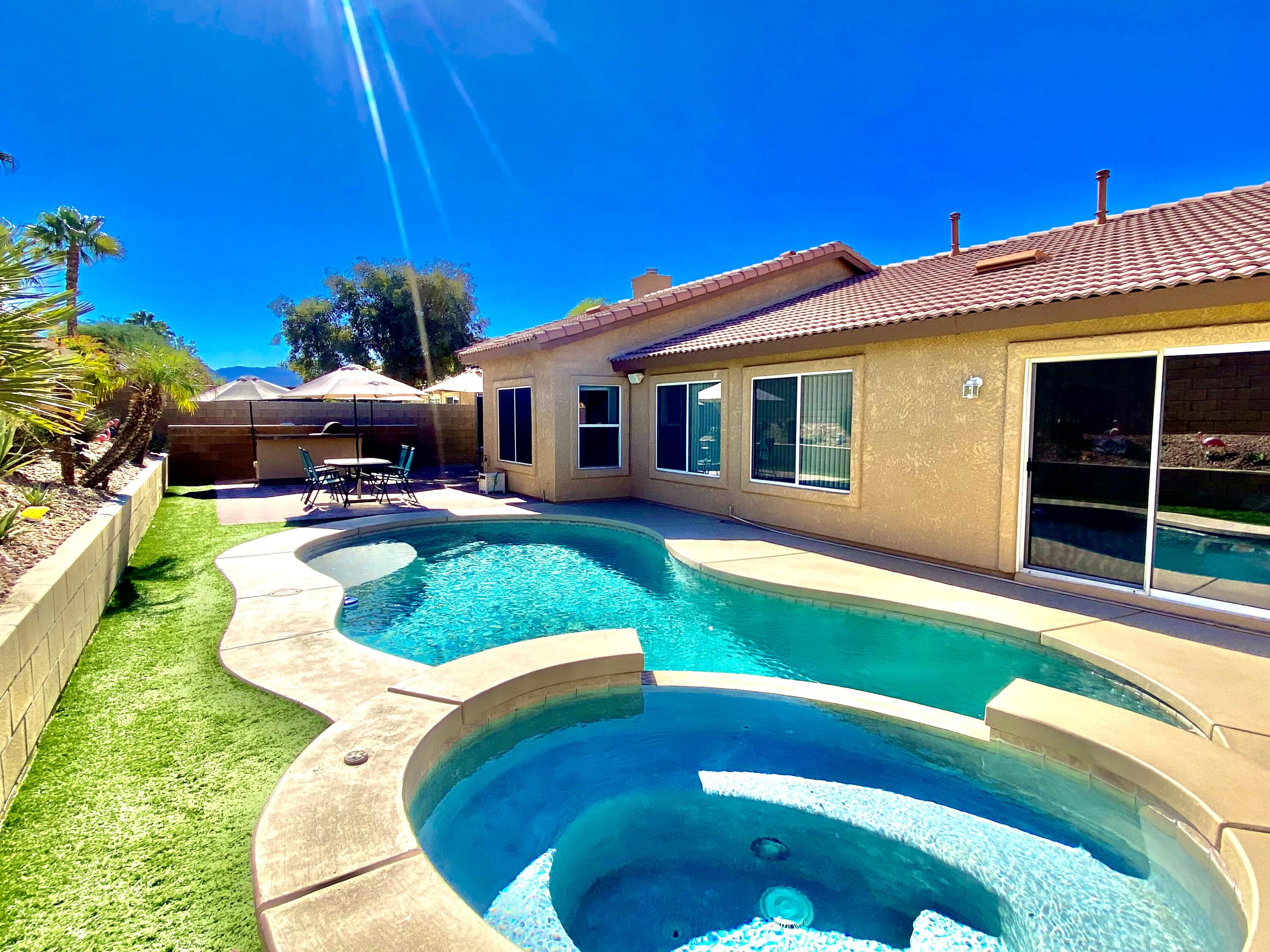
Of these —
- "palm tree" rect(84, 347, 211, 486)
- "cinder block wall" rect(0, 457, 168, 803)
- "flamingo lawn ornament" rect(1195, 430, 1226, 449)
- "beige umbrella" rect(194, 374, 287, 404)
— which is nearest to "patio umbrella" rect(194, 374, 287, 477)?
"beige umbrella" rect(194, 374, 287, 404)

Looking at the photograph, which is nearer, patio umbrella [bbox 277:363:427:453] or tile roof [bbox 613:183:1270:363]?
tile roof [bbox 613:183:1270:363]

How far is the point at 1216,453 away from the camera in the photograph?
12.7m

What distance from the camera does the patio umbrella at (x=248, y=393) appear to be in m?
19.7

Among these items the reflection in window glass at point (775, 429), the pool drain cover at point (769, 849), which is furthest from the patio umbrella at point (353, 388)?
the pool drain cover at point (769, 849)

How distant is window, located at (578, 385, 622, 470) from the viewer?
1492cm

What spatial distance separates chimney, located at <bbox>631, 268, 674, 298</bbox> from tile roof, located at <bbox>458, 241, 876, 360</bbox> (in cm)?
205

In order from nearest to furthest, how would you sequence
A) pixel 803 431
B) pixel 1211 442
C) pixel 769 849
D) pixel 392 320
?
pixel 769 849, pixel 803 431, pixel 1211 442, pixel 392 320

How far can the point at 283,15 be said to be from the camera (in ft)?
49.2

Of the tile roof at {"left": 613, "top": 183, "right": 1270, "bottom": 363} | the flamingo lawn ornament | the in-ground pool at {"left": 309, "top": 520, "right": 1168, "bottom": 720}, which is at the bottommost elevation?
the in-ground pool at {"left": 309, "top": 520, "right": 1168, "bottom": 720}

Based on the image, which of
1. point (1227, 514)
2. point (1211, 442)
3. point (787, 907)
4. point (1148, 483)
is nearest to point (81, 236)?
point (787, 907)

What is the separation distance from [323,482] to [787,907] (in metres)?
14.6

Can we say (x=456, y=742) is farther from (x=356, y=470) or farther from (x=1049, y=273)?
(x=356, y=470)

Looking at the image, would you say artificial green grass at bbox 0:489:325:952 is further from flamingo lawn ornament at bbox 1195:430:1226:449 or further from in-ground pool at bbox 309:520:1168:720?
flamingo lawn ornament at bbox 1195:430:1226:449

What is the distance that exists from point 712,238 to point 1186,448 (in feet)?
95.7
